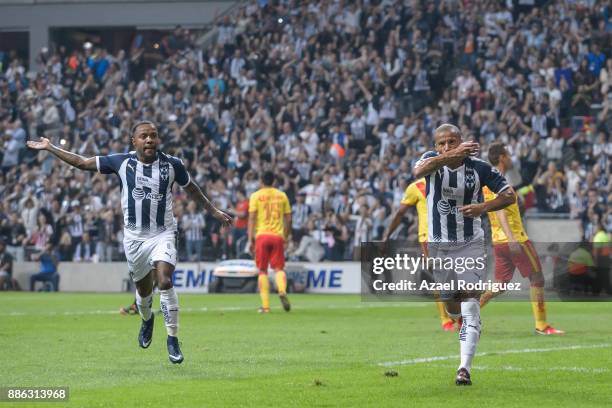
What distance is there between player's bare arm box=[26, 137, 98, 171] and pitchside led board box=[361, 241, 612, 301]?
626 cm

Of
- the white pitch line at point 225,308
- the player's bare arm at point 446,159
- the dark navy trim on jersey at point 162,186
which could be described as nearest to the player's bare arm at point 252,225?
the white pitch line at point 225,308

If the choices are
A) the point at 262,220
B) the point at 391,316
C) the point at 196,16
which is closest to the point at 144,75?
the point at 196,16

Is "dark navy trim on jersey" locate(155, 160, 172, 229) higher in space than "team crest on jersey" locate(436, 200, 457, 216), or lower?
higher

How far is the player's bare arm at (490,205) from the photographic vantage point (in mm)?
10289

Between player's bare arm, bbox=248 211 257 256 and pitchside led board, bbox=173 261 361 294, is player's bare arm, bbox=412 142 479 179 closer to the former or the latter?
player's bare arm, bbox=248 211 257 256

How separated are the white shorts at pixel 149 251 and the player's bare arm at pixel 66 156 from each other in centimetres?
88

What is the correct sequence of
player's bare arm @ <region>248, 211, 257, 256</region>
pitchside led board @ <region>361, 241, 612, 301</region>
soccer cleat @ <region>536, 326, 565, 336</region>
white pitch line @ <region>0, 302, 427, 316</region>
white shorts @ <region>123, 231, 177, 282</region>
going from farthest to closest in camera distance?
player's bare arm @ <region>248, 211, 257, 256</region> → white pitch line @ <region>0, 302, 427, 316</region> → pitchside led board @ <region>361, 241, 612, 301</region> → soccer cleat @ <region>536, 326, 565, 336</region> → white shorts @ <region>123, 231, 177, 282</region>

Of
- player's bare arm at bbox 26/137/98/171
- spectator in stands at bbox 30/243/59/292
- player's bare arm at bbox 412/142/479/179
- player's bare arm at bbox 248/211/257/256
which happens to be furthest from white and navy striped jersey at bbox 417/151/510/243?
spectator in stands at bbox 30/243/59/292

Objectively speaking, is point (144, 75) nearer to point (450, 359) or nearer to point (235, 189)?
point (235, 189)

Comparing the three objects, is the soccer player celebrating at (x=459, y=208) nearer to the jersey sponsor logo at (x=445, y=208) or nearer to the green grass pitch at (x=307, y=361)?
the jersey sponsor logo at (x=445, y=208)

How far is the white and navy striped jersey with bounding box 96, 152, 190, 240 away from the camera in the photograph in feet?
40.3

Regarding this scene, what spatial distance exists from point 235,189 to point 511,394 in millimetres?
24414

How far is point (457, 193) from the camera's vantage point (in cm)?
1055

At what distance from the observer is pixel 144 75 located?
4178cm
